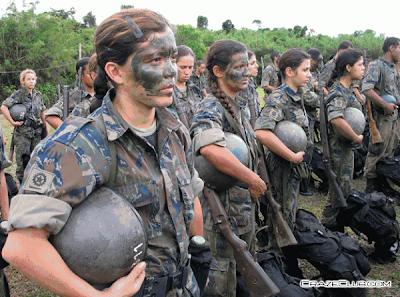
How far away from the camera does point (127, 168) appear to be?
1.50m

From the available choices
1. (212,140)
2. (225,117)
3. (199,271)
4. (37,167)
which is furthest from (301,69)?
(37,167)

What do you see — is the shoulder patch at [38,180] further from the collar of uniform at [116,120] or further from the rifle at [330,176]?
the rifle at [330,176]

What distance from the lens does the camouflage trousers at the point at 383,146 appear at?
649 centimetres

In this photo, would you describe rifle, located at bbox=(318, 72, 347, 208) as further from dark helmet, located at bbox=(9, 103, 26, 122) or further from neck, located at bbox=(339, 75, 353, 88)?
dark helmet, located at bbox=(9, 103, 26, 122)

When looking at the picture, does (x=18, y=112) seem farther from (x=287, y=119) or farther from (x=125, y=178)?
(x=125, y=178)

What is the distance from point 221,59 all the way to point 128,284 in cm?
231

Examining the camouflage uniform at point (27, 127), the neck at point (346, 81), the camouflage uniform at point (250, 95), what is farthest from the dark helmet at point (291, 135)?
the camouflage uniform at point (27, 127)

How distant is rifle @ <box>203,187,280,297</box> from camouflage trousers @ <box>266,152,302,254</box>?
130cm

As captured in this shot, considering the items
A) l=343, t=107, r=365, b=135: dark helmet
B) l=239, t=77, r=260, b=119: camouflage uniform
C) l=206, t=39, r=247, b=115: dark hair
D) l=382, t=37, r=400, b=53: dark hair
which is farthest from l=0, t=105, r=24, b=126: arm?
l=382, t=37, r=400, b=53: dark hair

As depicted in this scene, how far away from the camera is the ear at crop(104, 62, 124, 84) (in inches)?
61.2

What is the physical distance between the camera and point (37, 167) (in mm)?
1247

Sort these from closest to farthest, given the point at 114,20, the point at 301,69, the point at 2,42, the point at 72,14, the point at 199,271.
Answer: the point at 114,20 < the point at 199,271 < the point at 301,69 < the point at 2,42 < the point at 72,14

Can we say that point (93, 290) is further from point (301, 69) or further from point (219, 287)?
point (301, 69)

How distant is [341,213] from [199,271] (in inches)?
134
